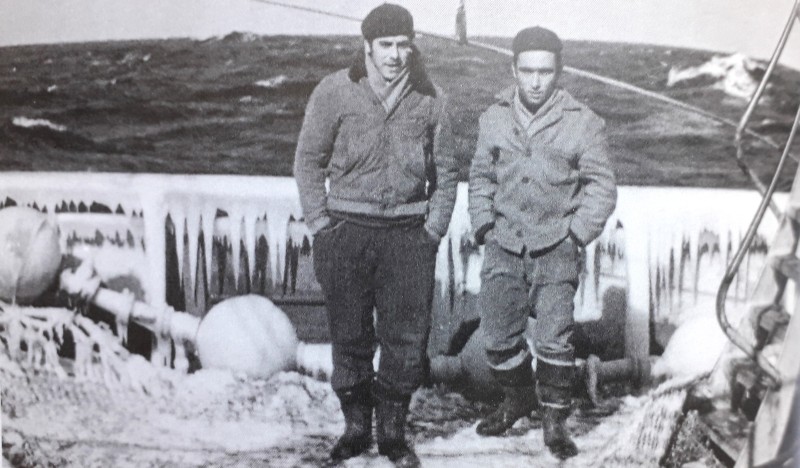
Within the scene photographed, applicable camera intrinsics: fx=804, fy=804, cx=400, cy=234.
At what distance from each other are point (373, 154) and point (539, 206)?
54cm

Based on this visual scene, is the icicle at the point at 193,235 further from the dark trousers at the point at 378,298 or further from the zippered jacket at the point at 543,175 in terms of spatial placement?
the zippered jacket at the point at 543,175

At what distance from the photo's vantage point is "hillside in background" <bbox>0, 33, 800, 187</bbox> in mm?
2529

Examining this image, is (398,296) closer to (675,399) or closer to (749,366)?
(675,399)

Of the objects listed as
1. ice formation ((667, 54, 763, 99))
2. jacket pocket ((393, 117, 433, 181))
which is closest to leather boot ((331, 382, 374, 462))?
jacket pocket ((393, 117, 433, 181))

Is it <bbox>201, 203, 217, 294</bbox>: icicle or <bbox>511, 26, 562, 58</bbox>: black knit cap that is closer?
<bbox>511, 26, 562, 58</bbox>: black knit cap

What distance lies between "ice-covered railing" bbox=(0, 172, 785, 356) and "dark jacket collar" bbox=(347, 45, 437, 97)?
0.35 m

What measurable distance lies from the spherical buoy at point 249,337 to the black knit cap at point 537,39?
1.15 metres

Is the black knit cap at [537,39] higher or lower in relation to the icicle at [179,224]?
higher

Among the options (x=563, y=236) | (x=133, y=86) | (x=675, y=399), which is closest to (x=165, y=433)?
(x=133, y=86)

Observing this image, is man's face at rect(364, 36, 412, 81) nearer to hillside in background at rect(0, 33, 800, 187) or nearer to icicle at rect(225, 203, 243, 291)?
hillside in background at rect(0, 33, 800, 187)

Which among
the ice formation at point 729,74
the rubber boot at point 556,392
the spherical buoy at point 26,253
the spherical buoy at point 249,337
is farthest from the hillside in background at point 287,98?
the rubber boot at point 556,392

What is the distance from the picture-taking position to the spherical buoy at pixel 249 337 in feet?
8.49

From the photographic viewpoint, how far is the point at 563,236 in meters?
2.52

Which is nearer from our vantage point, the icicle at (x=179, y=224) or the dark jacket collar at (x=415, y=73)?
the dark jacket collar at (x=415, y=73)
